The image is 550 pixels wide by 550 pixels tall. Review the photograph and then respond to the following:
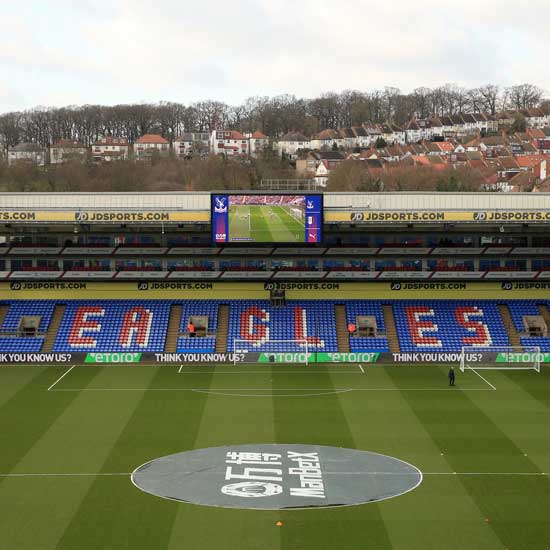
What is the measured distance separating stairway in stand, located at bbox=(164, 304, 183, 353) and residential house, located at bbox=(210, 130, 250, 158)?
106 meters

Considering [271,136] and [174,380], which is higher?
[271,136]

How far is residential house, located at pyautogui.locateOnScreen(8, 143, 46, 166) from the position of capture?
14612 cm

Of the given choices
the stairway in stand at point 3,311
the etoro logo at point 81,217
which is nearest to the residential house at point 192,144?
the stairway in stand at point 3,311

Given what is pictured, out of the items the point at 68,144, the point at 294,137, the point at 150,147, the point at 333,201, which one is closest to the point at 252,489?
the point at 333,201

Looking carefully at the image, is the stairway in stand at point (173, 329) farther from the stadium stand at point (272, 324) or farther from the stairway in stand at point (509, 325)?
the stairway in stand at point (509, 325)

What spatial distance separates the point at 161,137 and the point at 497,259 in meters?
127

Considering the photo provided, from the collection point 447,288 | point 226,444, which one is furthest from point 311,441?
point 447,288

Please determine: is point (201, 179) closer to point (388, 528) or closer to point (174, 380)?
point (174, 380)

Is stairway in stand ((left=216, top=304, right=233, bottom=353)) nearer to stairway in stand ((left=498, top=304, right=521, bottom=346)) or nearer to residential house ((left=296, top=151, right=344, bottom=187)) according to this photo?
stairway in stand ((left=498, top=304, right=521, bottom=346))

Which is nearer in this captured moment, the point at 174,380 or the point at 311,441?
the point at 311,441

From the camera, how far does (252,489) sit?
102ft

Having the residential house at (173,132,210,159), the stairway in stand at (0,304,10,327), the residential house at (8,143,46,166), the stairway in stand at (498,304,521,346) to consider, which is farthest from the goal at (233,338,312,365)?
the residential house at (173,132,210,159)

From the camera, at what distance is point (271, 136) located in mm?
191625

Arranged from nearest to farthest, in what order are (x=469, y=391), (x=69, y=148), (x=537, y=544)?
1. (x=537, y=544)
2. (x=469, y=391)
3. (x=69, y=148)
